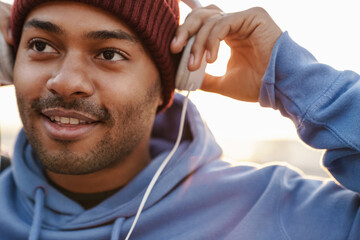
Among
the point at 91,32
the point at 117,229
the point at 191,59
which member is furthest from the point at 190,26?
the point at 117,229

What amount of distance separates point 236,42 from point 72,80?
78 centimetres

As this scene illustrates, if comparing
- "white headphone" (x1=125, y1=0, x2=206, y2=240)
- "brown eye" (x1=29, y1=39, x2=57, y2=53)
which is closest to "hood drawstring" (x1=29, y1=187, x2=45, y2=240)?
"white headphone" (x1=125, y1=0, x2=206, y2=240)

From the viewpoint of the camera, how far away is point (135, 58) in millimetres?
1791

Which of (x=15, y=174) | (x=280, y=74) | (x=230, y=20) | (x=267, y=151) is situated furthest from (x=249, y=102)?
(x=267, y=151)

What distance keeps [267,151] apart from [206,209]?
65.3ft

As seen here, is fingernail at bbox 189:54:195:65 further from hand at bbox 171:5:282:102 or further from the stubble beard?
the stubble beard

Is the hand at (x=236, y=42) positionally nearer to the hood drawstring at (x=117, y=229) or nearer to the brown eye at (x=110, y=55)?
the brown eye at (x=110, y=55)

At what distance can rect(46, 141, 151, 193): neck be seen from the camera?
1.93 meters

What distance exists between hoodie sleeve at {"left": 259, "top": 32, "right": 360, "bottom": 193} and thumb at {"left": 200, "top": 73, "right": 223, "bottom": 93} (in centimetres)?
28

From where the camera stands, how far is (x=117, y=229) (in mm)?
1640

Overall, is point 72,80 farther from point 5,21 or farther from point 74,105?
point 5,21

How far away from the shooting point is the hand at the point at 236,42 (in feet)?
5.49

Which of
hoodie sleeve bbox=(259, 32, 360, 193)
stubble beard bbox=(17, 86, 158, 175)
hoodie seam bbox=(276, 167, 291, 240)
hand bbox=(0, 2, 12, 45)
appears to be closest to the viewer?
hoodie sleeve bbox=(259, 32, 360, 193)

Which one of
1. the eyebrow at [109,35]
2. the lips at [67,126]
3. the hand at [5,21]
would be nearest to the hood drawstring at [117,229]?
the lips at [67,126]
